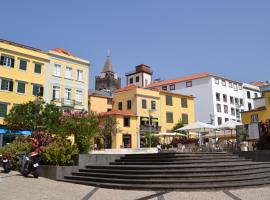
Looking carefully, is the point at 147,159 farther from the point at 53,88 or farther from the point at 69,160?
the point at 53,88

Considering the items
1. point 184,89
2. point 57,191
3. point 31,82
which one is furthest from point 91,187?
point 184,89

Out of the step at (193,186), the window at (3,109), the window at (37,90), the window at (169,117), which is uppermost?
the window at (37,90)

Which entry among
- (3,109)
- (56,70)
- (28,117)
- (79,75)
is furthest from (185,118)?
(3,109)

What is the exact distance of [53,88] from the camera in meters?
37.2

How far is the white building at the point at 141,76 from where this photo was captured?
76.3m

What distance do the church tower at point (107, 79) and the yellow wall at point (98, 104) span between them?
36.9 m

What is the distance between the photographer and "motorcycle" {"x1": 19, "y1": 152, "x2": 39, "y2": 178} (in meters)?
14.0

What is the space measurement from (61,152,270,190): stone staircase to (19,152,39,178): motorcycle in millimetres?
1680

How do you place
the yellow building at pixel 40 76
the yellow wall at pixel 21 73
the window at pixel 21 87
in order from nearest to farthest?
the yellow wall at pixel 21 73, the yellow building at pixel 40 76, the window at pixel 21 87

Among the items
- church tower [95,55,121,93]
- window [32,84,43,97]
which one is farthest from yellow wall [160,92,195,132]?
church tower [95,55,121,93]

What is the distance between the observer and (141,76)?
7650 centimetres

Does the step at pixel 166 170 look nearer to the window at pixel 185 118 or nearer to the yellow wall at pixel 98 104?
the yellow wall at pixel 98 104

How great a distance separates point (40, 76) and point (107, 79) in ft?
177

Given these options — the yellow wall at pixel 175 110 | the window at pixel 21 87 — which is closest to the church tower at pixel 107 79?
the yellow wall at pixel 175 110
